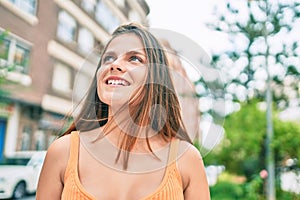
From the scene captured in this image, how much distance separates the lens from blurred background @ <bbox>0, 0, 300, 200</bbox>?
546mm

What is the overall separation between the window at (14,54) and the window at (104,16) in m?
0.32

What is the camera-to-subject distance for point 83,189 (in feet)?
1.47

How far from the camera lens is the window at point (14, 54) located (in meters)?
1.32

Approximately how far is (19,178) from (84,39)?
60 cm

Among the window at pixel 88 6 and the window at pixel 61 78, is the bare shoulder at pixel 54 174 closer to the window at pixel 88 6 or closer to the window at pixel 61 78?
the window at pixel 61 78

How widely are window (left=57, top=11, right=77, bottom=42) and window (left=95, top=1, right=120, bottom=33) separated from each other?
119 millimetres

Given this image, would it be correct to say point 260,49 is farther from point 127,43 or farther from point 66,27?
point 127,43

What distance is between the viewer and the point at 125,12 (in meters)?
1.34

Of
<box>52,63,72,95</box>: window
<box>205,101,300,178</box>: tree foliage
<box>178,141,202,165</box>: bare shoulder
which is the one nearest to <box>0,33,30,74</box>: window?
<box>52,63,72,95</box>: window

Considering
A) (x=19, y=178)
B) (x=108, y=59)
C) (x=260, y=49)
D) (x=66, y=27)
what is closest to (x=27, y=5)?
(x=66, y=27)

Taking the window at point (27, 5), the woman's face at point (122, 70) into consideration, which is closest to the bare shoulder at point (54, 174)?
the woman's face at point (122, 70)

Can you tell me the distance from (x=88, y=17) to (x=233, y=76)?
109 cm

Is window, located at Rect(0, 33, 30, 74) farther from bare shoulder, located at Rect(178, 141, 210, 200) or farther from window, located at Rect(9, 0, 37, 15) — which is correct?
bare shoulder, located at Rect(178, 141, 210, 200)

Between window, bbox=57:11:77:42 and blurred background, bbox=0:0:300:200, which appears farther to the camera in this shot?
window, bbox=57:11:77:42
